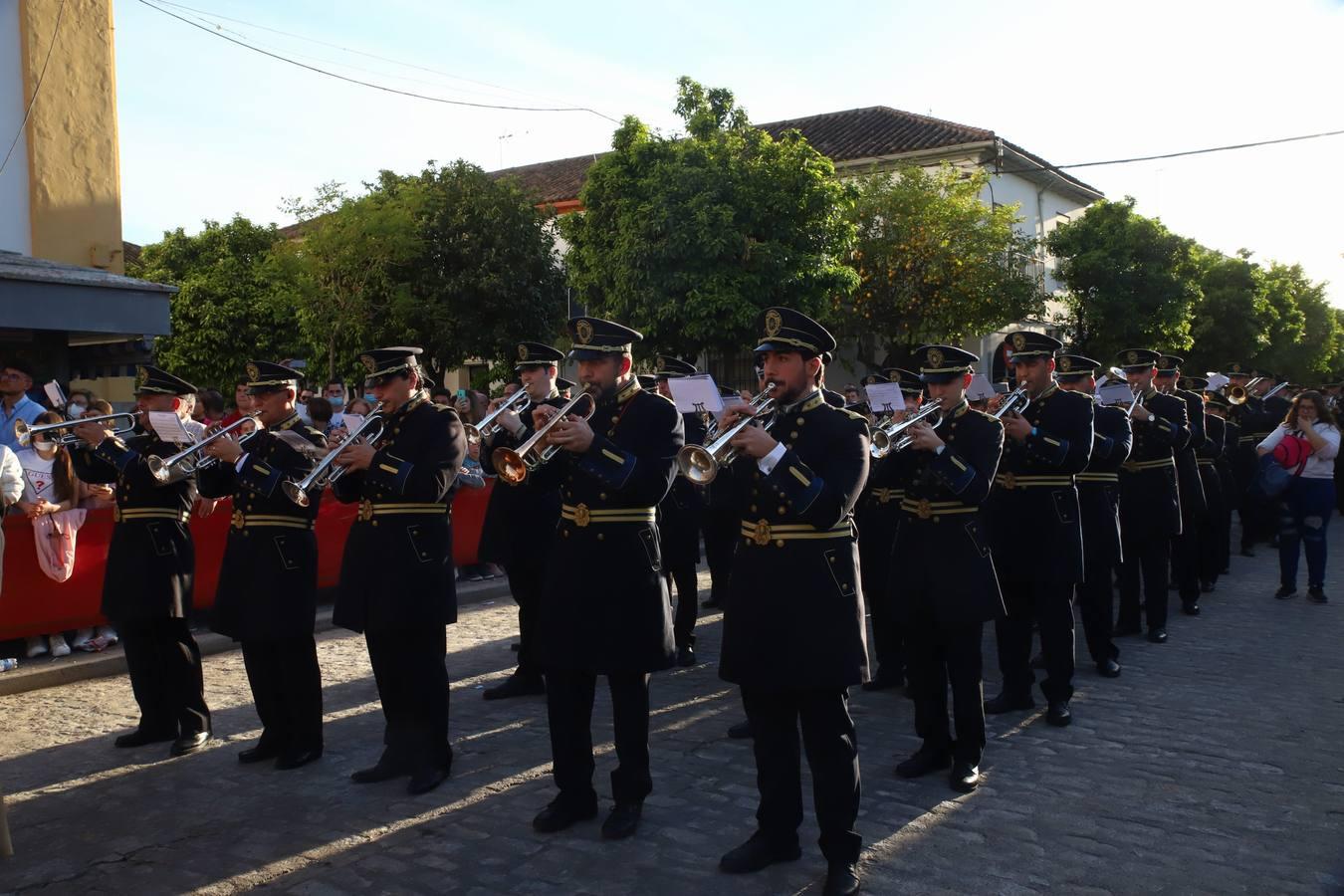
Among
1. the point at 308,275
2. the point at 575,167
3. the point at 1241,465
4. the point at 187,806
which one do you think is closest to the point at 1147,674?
the point at 187,806

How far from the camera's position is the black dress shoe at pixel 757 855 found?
187 inches

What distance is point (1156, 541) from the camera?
9750 millimetres

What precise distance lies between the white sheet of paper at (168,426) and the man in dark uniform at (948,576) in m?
4.09

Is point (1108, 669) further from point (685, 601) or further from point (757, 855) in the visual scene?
point (757, 855)

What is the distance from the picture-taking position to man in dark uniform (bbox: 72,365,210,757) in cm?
662

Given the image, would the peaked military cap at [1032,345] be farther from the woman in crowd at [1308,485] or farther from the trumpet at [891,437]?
the woman in crowd at [1308,485]

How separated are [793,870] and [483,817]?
1592 millimetres

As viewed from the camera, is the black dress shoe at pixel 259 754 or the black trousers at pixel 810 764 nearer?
the black trousers at pixel 810 764

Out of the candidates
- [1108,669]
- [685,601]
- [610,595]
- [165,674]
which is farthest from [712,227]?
[610,595]

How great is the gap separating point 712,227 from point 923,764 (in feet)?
62.8

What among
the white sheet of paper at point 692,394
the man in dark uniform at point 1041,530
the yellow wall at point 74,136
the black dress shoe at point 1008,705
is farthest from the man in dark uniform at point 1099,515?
the yellow wall at point 74,136

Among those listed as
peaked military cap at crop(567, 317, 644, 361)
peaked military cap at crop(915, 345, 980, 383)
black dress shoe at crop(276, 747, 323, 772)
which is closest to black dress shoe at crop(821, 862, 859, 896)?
peaked military cap at crop(567, 317, 644, 361)

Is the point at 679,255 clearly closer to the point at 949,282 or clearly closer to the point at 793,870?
the point at 949,282

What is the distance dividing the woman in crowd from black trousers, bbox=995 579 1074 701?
5634 millimetres
